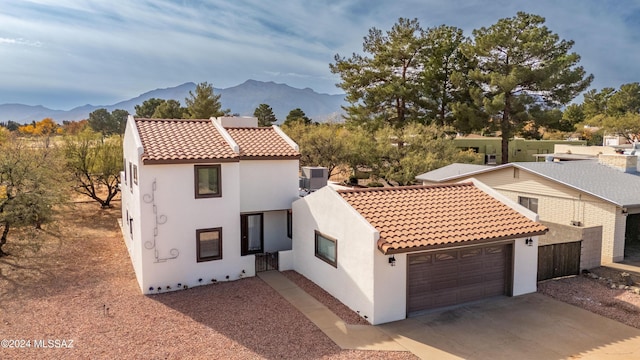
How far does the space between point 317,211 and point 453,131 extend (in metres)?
34.7

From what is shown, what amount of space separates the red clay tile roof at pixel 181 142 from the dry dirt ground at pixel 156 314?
15.6ft

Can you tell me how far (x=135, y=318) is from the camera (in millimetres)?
12836

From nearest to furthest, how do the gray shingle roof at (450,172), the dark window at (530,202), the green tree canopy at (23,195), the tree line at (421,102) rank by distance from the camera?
the green tree canopy at (23,195)
the dark window at (530,202)
the gray shingle roof at (450,172)
the tree line at (421,102)

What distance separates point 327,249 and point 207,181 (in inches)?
204

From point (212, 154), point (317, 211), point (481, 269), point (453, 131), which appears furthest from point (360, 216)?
point (453, 131)

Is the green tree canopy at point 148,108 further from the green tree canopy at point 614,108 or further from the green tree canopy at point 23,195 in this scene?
the green tree canopy at point 614,108

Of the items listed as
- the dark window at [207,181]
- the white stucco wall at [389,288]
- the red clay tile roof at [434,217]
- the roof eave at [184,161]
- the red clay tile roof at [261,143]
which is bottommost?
the white stucco wall at [389,288]

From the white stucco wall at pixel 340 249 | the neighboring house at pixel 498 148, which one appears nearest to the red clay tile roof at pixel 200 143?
the white stucco wall at pixel 340 249

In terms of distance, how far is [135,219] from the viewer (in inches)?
642

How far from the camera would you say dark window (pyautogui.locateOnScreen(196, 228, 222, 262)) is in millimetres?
16156

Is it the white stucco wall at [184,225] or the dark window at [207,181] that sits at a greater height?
the dark window at [207,181]

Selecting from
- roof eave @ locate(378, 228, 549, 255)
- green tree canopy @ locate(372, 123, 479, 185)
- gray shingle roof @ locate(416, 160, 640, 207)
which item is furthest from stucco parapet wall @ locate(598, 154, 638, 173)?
roof eave @ locate(378, 228, 549, 255)

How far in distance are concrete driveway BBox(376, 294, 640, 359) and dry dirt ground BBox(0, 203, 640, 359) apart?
0.87m

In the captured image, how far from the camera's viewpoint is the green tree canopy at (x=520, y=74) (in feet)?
132
